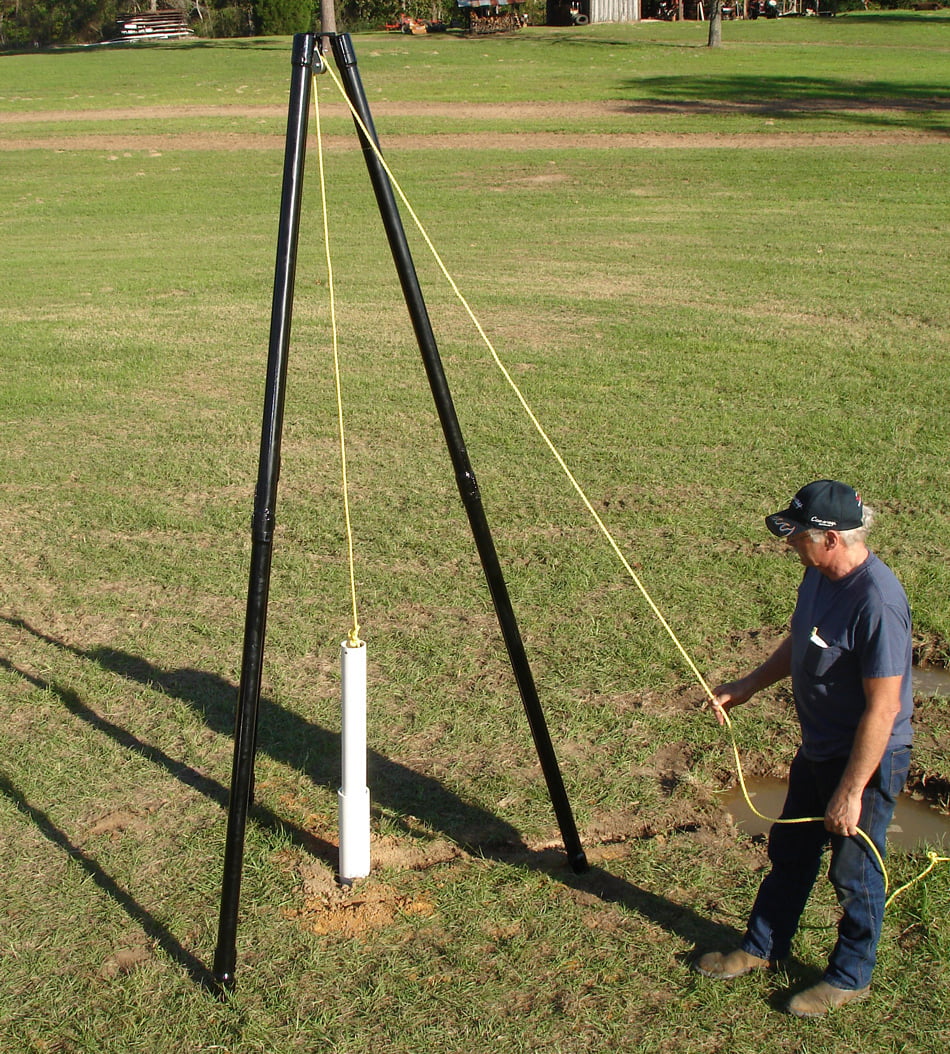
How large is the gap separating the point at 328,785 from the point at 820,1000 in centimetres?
203

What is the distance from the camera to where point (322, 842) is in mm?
4277

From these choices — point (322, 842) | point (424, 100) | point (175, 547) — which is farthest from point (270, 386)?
point (424, 100)

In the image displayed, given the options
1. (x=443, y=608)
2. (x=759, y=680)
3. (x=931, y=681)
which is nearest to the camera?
(x=759, y=680)

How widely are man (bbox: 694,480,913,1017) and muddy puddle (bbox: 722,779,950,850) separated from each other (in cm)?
85

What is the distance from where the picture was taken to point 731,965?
3617 mm

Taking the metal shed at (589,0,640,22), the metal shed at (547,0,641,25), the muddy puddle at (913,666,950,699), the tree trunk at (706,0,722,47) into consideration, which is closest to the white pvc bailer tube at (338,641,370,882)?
the muddy puddle at (913,666,950,699)

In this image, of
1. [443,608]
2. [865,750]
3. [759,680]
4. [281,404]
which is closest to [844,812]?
→ [865,750]

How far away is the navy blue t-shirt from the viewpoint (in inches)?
123

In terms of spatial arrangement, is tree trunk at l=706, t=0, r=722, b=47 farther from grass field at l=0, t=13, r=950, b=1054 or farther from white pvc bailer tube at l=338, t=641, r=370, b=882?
white pvc bailer tube at l=338, t=641, r=370, b=882

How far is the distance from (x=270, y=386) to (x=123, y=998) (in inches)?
75.8

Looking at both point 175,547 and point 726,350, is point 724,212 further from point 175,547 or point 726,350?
point 175,547

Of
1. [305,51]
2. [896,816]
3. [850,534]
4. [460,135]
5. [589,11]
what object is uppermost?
[589,11]

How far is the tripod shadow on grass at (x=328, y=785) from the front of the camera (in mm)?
3953

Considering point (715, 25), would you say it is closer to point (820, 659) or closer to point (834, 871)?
point (820, 659)
